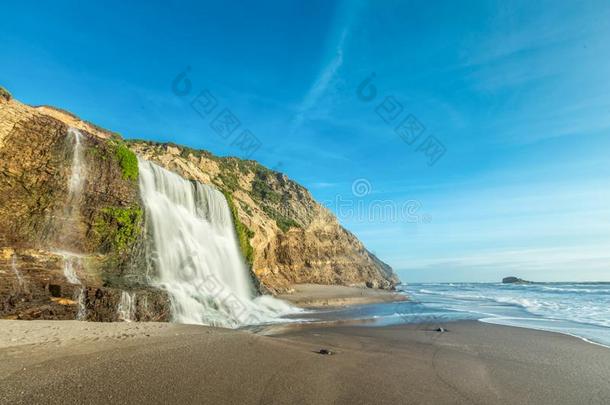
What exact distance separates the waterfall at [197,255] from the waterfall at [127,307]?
169 centimetres

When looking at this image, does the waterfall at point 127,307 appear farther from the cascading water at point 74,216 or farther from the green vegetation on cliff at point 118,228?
the green vegetation on cliff at point 118,228

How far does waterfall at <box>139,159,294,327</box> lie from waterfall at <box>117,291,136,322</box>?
1.69 metres

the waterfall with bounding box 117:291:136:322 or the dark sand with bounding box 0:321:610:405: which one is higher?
the waterfall with bounding box 117:291:136:322

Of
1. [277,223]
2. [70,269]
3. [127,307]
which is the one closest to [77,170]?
[70,269]

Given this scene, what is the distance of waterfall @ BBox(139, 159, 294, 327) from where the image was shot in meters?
14.9

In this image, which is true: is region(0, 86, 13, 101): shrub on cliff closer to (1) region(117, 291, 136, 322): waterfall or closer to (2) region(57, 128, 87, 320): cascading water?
(2) region(57, 128, 87, 320): cascading water

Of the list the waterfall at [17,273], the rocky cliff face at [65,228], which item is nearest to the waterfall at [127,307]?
the rocky cliff face at [65,228]

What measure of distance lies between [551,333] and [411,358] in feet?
23.9

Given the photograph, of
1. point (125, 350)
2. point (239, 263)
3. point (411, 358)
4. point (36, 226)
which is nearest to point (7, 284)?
point (36, 226)

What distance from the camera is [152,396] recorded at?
411 centimetres

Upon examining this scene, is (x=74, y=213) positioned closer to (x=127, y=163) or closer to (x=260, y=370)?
(x=127, y=163)

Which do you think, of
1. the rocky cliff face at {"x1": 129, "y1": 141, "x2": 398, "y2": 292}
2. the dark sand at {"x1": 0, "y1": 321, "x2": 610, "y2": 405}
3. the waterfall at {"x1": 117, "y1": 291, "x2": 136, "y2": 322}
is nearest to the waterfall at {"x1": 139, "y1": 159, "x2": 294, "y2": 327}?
the waterfall at {"x1": 117, "y1": 291, "x2": 136, "y2": 322}

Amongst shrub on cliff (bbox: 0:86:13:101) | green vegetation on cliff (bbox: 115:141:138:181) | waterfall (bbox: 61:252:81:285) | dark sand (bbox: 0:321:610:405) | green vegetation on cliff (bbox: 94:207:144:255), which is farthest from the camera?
green vegetation on cliff (bbox: 115:141:138:181)

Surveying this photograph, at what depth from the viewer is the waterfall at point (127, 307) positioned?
435 inches
